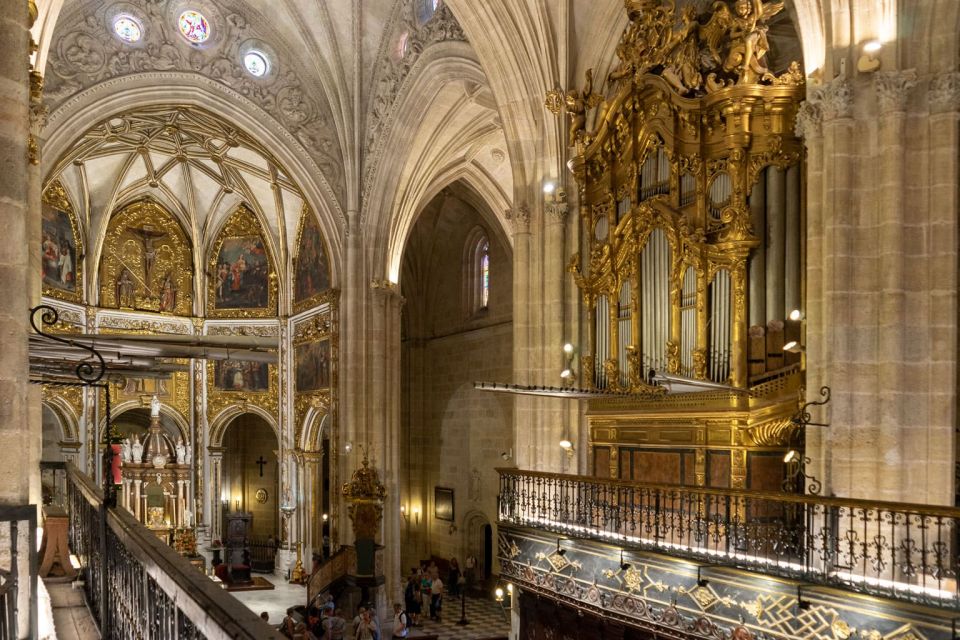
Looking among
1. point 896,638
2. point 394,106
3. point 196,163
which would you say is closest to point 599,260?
point 896,638

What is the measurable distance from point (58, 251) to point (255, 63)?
8.54 metres

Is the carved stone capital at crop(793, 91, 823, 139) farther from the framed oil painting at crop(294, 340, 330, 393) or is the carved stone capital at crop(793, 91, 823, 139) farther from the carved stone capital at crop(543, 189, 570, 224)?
the framed oil painting at crop(294, 340, 330, 393)

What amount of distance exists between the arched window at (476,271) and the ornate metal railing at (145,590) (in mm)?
21191

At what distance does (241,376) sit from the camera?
28.7 metres

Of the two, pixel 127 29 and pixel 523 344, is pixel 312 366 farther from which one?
pixel 523 344

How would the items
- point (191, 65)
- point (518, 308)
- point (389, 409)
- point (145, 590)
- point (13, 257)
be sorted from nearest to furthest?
point (13, 257) < point (145, 590) < point (518, 308) < point (191, 65) < point (389, 409)

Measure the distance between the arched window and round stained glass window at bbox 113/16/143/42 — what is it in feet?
37.5

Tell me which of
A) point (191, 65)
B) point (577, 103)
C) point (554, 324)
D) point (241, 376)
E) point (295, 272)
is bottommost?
point (241, 376)

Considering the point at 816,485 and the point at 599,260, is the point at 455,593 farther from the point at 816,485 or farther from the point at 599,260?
the point at 816,485

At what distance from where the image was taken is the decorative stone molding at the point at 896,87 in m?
9.15

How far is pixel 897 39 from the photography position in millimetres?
9258

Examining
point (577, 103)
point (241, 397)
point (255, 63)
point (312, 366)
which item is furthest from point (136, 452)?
point (577, 103)

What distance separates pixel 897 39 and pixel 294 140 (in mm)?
15604

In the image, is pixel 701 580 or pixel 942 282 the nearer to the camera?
pixel 942 282
